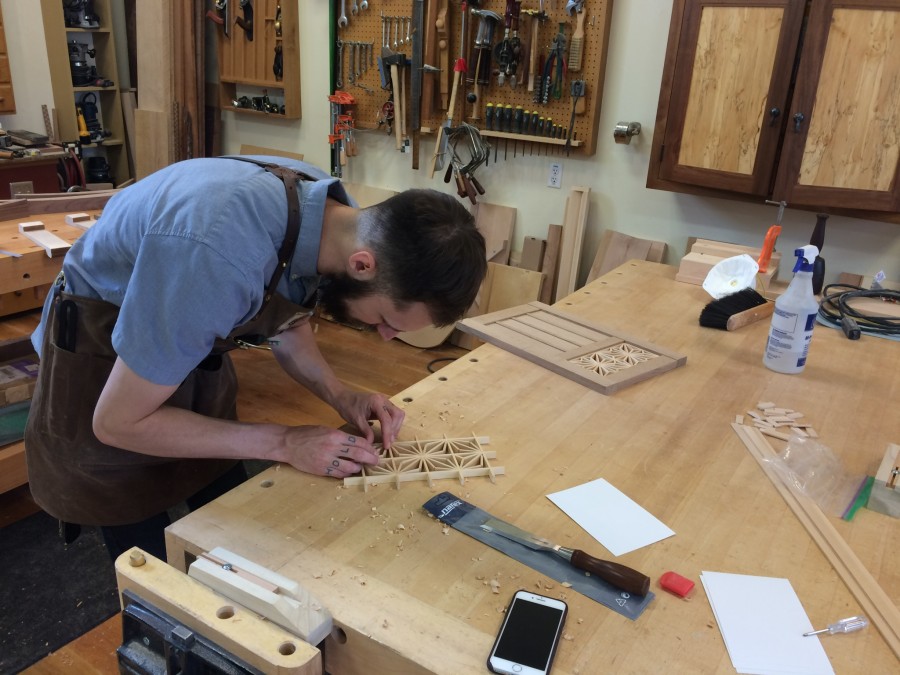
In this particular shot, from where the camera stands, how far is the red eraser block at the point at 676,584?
96cm

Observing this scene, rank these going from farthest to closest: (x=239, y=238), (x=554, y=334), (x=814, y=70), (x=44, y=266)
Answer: (x=814, y=70), (x=44, y=266), (x=554, y=334), (x=239, y=238)

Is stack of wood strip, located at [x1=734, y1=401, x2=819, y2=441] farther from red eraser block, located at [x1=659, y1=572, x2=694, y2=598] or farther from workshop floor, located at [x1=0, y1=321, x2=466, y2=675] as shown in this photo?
workshop floor, located at [x1=0, y1=321, x2=466, y2=675]

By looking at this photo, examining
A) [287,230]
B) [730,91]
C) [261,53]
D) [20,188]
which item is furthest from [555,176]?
[287,230]

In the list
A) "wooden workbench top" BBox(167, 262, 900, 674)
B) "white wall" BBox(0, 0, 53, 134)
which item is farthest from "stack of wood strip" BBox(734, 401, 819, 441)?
"white wall" BBox(0, 0, 53, 134)

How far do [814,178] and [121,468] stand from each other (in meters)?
2.41

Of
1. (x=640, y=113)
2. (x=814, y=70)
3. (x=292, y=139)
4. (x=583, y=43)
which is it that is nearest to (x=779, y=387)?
(x=814, y=70)

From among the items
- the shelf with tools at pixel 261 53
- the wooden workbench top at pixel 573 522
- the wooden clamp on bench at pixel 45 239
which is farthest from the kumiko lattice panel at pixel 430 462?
the shelf with tools at pixel 261 53

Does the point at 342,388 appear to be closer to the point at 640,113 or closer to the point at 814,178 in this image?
the point at 814,178

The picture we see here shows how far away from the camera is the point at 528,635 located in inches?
34.1

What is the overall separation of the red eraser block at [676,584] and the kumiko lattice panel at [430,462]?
0.34 meters

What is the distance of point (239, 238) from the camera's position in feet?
3.48

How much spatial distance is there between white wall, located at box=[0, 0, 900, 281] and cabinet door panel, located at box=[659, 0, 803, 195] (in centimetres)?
38

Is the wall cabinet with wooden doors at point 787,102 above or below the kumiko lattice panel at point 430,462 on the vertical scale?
above

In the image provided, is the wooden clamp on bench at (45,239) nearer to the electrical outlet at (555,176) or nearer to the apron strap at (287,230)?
the apron strap at (287,230)
